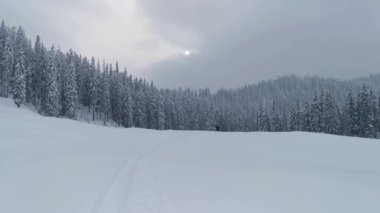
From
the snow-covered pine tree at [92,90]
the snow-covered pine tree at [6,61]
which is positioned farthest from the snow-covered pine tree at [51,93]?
the snow-covered pine tree at [92,90]

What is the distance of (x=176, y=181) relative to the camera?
49.2 feet

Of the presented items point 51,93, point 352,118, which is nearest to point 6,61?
point 51,93

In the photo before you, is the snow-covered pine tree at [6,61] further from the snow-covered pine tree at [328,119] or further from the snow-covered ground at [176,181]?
the snow-covered pine tree at [328,119]

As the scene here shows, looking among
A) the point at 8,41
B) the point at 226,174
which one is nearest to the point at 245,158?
the point at 226,174

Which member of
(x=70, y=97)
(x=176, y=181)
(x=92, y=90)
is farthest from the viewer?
(x=92, y=90)

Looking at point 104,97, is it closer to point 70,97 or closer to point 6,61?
point 70,97

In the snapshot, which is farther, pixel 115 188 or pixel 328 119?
pixel 328 119

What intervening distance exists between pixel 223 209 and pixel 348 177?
25.3ft

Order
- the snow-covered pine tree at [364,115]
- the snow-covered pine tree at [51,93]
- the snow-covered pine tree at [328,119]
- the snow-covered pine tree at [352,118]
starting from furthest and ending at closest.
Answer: the snow-covered pine tree at [328,119]
the snow-covered pine tree at [51,93]
the snow-covered pine tree at [352,118]
the snow-covered pine tree at [364,115]

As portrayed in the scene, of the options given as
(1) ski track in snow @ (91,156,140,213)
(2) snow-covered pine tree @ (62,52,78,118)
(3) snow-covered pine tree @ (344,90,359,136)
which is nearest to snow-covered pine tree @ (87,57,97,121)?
(2) snow-covered pine tree @ (62,52,78,118)

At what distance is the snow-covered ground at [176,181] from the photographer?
11.8 metres

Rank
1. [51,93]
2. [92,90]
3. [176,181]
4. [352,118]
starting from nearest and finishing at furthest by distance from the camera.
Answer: [176,181] → [352,118] → [51,93] → [92,90]

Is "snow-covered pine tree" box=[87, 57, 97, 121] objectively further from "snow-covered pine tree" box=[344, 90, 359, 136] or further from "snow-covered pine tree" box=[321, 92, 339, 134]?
"snow-covered pine tree" box=[344, 90, 359, 136]

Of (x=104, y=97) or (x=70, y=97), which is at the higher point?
(x=104, y=97)
